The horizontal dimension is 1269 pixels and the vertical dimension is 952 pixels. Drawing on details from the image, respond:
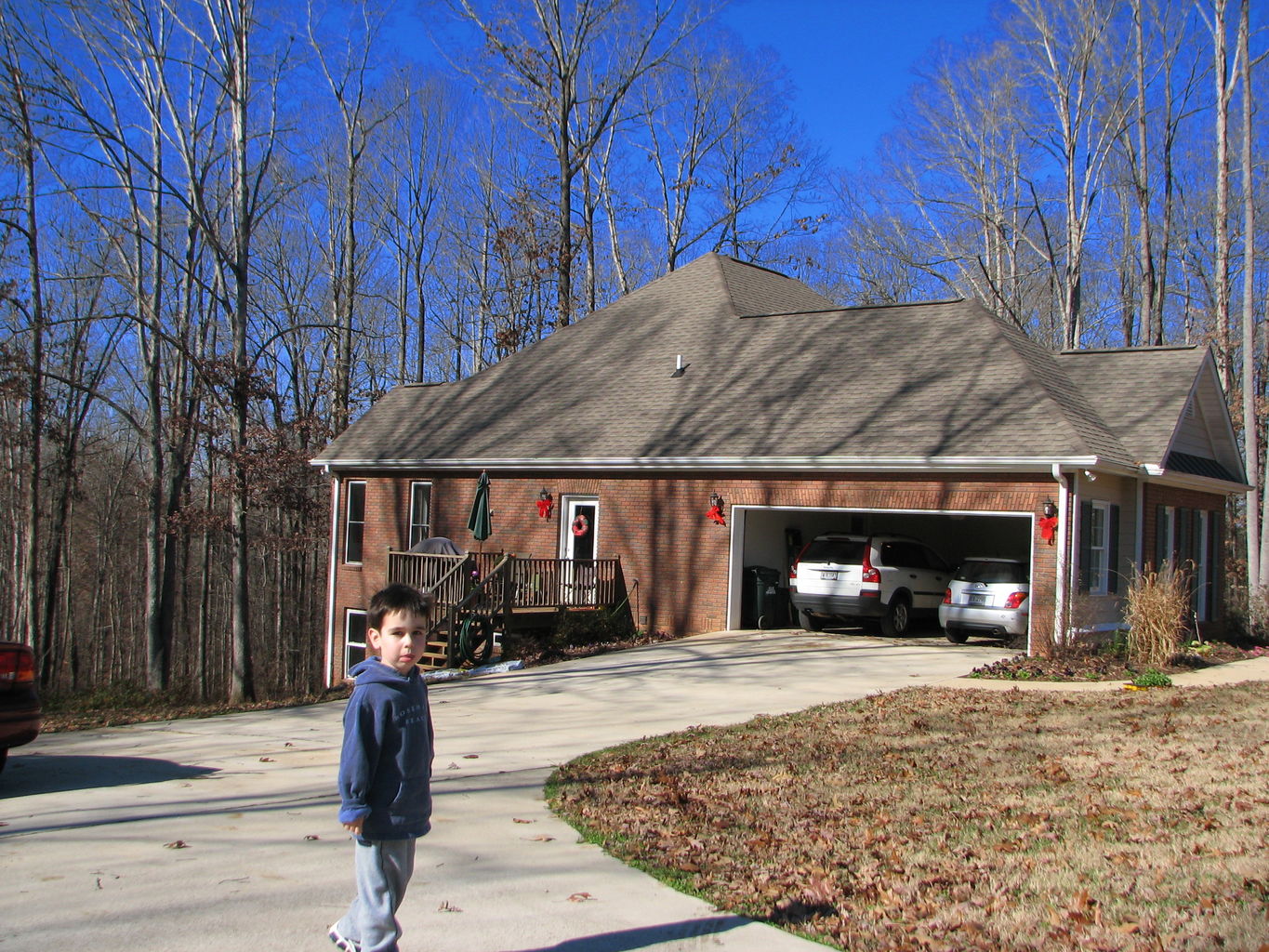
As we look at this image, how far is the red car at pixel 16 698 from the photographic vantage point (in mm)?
7535

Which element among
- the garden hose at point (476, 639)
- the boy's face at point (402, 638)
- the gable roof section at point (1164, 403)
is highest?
the gable roof section at point (1164, 403)

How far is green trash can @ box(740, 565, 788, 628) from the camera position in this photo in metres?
19.6

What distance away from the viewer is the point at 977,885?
5.49 metres

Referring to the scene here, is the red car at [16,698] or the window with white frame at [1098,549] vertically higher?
the window with white frame at [1098,549]

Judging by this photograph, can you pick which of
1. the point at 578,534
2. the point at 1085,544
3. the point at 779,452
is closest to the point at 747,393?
the point at 779,452

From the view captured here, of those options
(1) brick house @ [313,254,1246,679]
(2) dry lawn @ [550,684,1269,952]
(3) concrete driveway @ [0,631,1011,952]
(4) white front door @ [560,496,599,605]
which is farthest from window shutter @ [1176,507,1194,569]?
(3) concrete driveway @ [0,631,1011,952]

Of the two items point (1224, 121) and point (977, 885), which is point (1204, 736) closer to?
point (977, 885)

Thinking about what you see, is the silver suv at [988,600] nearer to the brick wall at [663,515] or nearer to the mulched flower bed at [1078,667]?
the brick wall at [663,515]

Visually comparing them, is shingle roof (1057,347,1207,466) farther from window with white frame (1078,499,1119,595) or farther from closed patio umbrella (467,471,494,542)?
closed patio umbrella (467,471,494,542)

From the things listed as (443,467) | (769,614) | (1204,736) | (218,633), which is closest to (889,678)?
(1204,736)

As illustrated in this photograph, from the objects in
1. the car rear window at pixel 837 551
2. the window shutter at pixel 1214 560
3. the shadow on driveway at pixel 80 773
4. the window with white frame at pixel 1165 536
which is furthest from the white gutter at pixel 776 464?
the shadow on driveway at pixel 80 773

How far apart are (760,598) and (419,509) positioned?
7890 mm

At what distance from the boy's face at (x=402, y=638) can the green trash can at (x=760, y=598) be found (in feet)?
50.7

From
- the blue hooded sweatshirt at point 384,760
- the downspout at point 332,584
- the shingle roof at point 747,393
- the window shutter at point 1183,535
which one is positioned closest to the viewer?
the blue hooded sweatshirt at point 384,760
